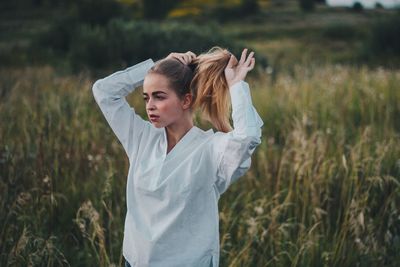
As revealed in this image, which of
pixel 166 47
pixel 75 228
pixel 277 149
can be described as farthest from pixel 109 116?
pixel 166 47

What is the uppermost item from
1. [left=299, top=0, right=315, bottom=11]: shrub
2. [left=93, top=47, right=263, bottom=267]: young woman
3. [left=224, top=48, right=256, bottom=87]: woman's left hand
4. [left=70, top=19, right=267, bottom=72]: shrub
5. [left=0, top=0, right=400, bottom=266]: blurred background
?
[left=224, top=48, right=256, bottom=87]: woman's left hand

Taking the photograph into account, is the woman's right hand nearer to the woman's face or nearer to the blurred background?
the woman's face

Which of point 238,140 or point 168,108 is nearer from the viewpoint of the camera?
point 238,140

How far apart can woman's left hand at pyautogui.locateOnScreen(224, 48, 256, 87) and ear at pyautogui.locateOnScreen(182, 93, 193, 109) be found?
0.58ft

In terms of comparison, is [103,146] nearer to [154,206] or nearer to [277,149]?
[277,149]

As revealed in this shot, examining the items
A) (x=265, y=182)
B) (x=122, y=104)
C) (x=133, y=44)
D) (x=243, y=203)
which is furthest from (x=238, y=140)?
(x=133, y=44)

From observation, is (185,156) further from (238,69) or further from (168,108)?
(238,69)

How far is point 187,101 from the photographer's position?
231 centimetres

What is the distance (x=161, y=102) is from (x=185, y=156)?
22cm

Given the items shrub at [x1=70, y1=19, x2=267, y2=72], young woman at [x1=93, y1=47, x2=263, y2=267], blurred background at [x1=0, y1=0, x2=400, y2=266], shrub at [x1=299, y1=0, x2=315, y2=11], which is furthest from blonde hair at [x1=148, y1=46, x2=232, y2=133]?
shrub at [x1=299, y1=0, x2=315, y2=11]

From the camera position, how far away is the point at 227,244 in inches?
128

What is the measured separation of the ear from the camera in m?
2.30

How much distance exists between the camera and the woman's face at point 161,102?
7.35 feet

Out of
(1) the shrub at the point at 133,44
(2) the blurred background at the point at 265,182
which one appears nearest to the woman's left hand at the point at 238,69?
(2) the blurred background at the point at 265,182
